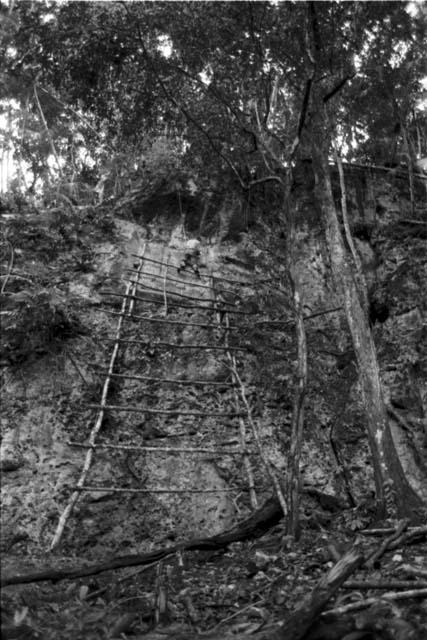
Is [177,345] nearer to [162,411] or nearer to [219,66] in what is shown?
[162,411]

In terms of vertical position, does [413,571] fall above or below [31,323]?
below

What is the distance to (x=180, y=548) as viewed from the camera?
9.83 feet

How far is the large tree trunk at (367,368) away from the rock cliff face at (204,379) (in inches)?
33.7

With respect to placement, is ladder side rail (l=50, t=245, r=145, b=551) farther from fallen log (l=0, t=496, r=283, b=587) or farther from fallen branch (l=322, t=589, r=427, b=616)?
fallen branch (l=322, t=589, r=427, b=616)

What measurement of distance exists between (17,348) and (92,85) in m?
3.29

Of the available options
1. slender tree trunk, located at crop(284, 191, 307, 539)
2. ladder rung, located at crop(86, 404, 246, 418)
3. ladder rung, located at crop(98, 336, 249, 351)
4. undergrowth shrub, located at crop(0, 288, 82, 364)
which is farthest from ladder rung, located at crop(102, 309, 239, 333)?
slender tree trunk, located at crop(284, 191, 307, 539)

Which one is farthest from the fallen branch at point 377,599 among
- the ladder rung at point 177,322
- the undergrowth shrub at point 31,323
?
the undergrowth shrub at point 31,323

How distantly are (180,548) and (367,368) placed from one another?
208cm

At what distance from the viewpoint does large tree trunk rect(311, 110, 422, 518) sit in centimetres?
368

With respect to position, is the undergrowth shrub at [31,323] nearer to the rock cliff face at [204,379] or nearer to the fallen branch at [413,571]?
the rock cliff face at [204,379]

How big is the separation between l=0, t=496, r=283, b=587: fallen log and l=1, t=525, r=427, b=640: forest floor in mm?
45

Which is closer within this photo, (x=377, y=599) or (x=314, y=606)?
(x=314, y=606)

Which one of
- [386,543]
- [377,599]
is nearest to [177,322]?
[386,543]

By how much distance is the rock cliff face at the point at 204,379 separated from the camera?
3.81m
